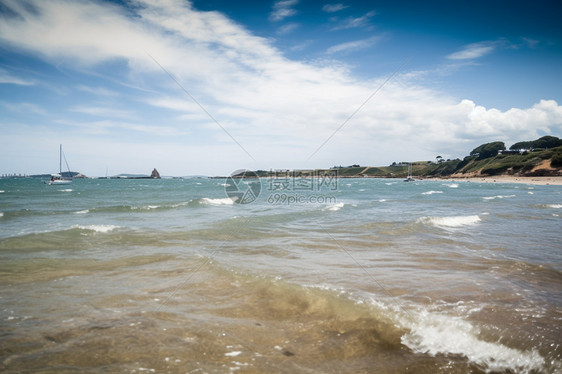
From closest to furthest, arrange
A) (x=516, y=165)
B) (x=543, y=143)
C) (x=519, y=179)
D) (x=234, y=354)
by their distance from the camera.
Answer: (x=234, y=354) < (x=519, y=179) < (x=516, y=165) < (x=543, y=143)

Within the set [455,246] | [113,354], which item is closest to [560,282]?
[455,246]

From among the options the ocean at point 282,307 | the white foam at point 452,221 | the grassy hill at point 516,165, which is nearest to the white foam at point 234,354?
the ocean at point 282,307

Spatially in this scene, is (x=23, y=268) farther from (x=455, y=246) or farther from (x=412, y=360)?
(x=455, y=246)

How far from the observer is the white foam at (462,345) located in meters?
3.72

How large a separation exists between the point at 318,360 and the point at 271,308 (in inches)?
70.1

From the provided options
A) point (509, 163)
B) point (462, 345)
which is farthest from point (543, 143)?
point (462, 345)

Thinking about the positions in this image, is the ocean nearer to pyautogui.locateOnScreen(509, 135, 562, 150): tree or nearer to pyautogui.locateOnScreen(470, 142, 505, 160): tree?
pyautogui.locateOnScreen(470, 142, 505, 160): tree

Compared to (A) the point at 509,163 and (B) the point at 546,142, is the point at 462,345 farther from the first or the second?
(B) the point at 546,142

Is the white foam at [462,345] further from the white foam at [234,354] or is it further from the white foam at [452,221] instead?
the white foam at [452,221]

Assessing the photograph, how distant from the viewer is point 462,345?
13.5 ft

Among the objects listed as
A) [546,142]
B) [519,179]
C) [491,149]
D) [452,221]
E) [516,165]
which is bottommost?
[519,179]

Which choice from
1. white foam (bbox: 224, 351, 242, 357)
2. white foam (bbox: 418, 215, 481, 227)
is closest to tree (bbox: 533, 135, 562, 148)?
white foam (bbox: 418, 215, 481, 227)

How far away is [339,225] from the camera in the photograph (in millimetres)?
16234

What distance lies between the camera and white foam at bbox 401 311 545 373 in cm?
372
